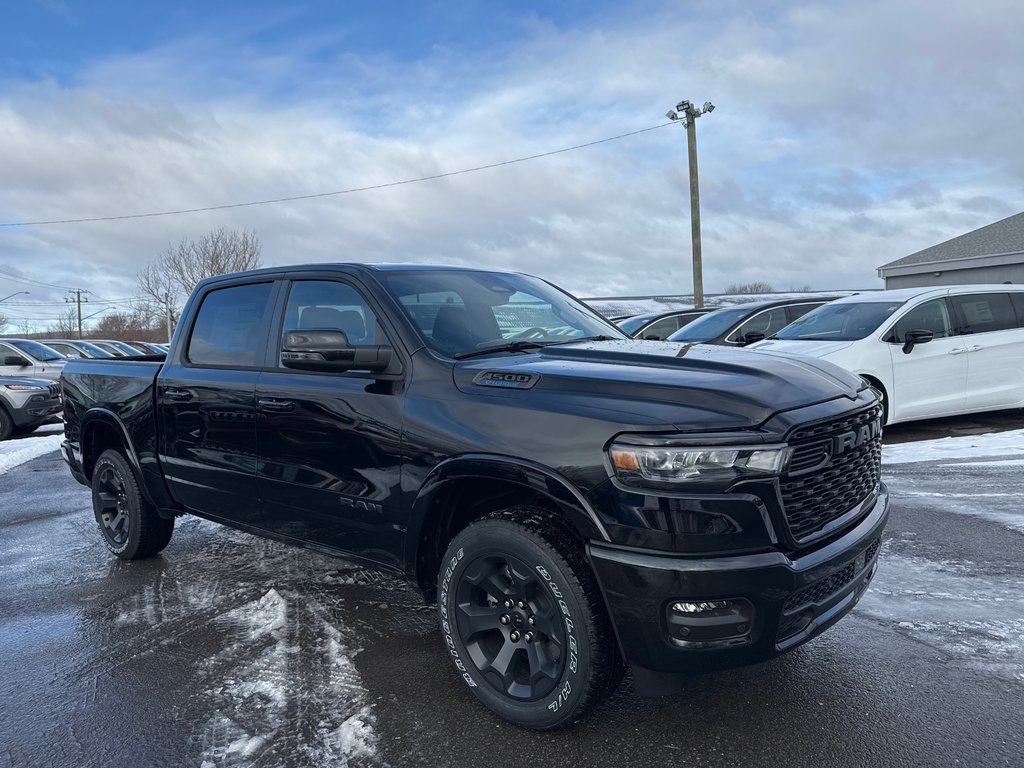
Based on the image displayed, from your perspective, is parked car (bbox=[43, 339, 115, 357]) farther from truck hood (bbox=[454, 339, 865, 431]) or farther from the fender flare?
truck hood (bbox=[454, 339, 865, 431])

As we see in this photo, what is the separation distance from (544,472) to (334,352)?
1118 millimetres

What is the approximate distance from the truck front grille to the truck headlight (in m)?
0.11

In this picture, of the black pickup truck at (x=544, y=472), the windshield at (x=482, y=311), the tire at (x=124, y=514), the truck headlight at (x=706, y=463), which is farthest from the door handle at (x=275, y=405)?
the truck headlight at (x=706, y=463)

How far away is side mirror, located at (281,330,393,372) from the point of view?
322 cm

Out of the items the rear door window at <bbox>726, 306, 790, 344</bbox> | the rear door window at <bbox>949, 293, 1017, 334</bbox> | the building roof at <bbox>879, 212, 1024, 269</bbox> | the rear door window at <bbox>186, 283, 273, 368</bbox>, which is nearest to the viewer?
the rear door window at <bbox>186, 283, 273, 368</bbox>

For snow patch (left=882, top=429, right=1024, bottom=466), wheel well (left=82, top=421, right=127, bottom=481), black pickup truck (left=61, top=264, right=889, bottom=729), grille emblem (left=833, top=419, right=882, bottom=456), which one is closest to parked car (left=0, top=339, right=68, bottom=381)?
wheel well (left=82, top=421, right=127, bottom=481)

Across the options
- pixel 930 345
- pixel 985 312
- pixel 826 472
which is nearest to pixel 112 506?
pixel 826 472

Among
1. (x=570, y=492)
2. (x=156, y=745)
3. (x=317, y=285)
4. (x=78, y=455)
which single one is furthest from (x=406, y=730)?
(x=78, y=455)

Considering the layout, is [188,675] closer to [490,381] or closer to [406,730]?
[406,730]

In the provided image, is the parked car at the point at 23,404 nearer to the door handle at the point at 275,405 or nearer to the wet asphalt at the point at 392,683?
the wet asphalt at the point at 392,683

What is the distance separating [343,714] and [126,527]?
9.75 feet

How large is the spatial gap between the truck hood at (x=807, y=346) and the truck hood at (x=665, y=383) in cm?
553

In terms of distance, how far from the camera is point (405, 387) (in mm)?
3244

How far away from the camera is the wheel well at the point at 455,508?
117 inches
